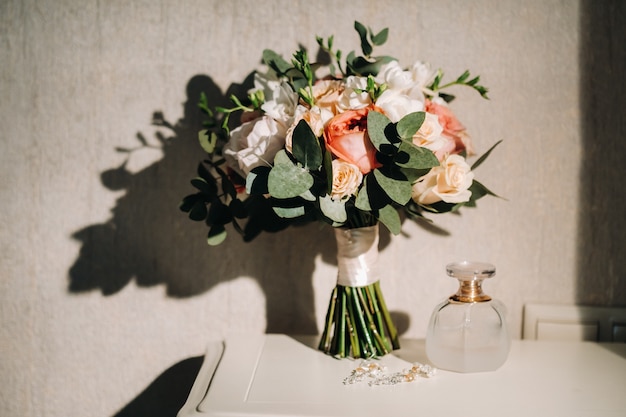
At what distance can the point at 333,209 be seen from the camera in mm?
699

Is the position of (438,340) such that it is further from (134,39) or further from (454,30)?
(134,39)

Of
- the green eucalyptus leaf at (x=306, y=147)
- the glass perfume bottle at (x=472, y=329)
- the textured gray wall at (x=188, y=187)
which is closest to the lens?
the green eucalyptus leaf at (x=306, y=147)

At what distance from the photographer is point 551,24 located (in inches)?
37.5

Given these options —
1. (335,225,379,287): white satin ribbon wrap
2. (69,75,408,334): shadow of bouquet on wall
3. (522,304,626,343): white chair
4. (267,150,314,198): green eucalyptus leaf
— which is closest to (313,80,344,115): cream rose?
(267,150,314,198): green eucalyptus leaf

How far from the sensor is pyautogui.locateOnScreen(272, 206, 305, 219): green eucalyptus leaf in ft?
2.32

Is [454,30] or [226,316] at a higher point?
[454,30]

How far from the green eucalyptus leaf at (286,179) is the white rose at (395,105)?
14 cm

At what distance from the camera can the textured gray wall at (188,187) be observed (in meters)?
0.96

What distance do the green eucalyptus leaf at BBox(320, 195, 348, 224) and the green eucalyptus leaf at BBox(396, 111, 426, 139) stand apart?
0.12 metres

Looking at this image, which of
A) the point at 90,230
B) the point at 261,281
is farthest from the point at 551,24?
the point at 90,230

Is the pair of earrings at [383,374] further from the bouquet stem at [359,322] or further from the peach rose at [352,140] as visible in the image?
the peach rose at [352,140]

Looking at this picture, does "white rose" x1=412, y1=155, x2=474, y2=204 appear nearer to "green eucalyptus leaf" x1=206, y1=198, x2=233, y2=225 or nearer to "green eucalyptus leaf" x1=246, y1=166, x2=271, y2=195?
"green eucalyptus leaf" x1=246, y1=166, x2=271, y2=195

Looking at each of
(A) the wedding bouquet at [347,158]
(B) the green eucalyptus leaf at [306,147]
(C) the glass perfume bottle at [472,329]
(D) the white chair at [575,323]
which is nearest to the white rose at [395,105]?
(A) the wedding bouquet at [347,158]

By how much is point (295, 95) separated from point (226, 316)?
19.3 inches
